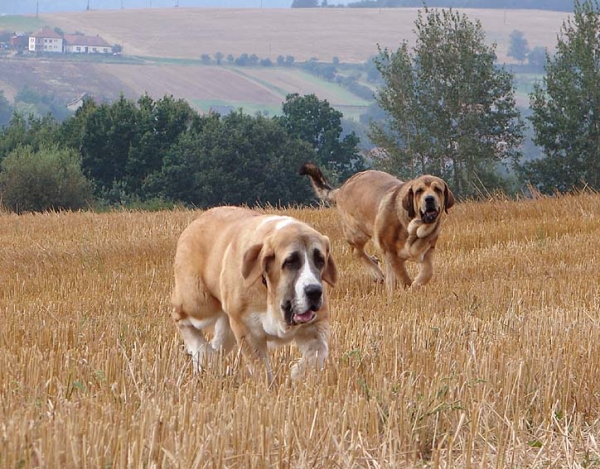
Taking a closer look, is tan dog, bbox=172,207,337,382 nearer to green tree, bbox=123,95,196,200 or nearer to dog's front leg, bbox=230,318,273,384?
dog's front leg, bbox=230,318,273,384

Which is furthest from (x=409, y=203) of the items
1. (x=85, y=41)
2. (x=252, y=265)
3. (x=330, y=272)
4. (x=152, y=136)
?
(x=85, y=41)

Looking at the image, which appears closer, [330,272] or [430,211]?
[330,272]

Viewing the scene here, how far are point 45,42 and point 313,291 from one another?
187145 millimetres

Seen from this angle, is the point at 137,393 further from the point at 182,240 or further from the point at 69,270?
the point at 69,270

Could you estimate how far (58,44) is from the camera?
18562 cm

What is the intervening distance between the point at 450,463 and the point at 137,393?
69.4 inches

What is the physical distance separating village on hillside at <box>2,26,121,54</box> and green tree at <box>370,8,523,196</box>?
407 feet

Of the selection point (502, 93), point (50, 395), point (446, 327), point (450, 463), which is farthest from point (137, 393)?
point (502, 93)

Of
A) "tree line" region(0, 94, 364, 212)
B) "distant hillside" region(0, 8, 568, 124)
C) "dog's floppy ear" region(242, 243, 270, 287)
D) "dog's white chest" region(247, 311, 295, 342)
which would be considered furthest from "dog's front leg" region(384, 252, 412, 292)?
"distant hillside" region(0, 8, 568, 124)

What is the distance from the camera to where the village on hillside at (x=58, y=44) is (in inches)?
7195

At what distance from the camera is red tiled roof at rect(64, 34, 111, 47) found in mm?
A: 184875

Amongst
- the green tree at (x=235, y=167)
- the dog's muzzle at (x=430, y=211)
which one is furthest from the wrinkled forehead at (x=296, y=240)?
the green tree at (x=235, y=167)

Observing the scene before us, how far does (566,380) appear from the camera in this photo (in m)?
6.03

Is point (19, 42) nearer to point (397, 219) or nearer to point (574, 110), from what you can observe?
point (574, 110)
